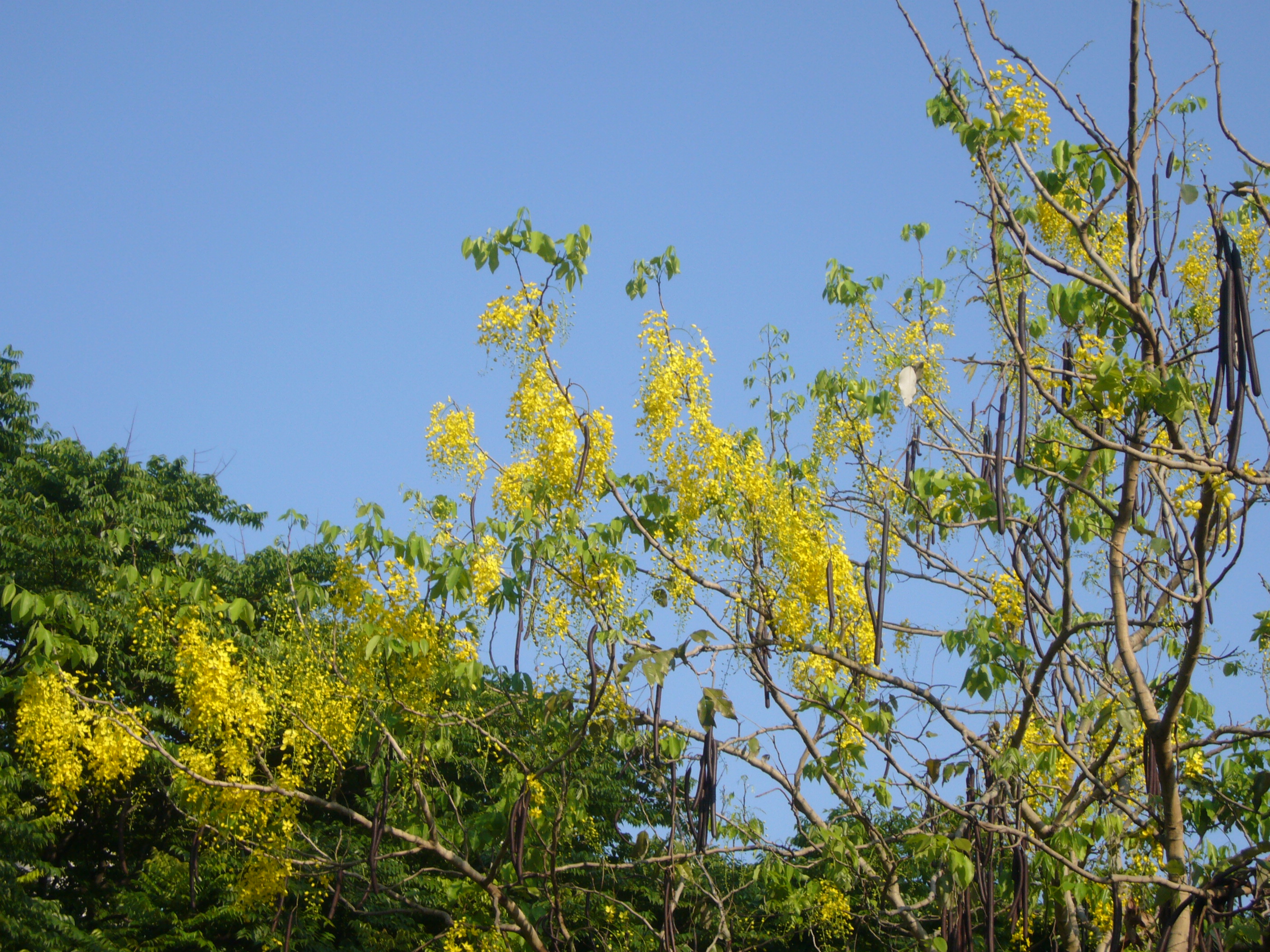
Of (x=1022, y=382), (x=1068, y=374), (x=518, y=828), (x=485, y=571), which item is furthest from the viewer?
(x=485, y=571)

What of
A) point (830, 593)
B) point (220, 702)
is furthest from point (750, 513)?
point (220, 702)

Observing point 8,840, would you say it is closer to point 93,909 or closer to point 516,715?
point 93,909

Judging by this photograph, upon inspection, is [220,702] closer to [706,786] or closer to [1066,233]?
[706,786]

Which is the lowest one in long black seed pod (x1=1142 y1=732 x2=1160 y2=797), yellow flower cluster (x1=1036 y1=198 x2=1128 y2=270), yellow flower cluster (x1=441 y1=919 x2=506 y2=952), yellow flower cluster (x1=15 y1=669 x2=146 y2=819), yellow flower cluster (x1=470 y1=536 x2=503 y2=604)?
yellow flower cluster (x1=441 y1=919 x2=506 y2=952)

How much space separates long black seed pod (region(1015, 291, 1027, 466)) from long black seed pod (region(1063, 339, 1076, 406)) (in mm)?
163

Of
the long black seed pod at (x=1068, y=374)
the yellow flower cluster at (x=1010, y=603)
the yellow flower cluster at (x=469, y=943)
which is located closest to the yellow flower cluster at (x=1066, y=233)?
the long black seed pod at (x=1068, y=374)

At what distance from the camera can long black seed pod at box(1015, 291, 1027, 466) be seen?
12.2 feet

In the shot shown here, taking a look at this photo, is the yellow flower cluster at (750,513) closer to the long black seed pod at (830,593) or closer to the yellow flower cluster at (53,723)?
the long black seed pod at (830,593)

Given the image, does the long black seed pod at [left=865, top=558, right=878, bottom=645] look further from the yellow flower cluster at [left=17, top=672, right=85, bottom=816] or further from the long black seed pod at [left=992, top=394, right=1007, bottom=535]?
the yellow flower cluster at [left=17, top=672, right=85, bottom=816]

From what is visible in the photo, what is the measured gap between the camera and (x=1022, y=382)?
3811 millimetres

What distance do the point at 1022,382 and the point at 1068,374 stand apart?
29 cm

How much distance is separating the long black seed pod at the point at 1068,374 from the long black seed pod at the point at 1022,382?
163 mm

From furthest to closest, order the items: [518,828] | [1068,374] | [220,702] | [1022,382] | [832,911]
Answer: [832,911] → [220,702] → [518,828] → [1068,374] → [1022,382]

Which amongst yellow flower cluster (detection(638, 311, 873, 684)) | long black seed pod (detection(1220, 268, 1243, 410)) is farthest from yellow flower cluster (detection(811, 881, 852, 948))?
long black seed pod (detection(1220, 268, 1243, 410))
